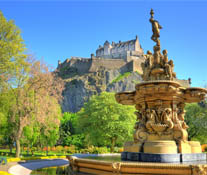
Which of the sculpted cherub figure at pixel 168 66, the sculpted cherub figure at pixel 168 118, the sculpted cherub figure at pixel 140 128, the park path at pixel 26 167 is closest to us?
the sculpted cherub figure at pixel 168 118

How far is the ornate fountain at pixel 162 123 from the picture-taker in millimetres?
9702

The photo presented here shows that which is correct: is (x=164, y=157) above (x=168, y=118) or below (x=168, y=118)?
below

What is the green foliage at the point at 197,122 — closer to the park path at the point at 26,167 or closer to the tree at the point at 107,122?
the tree at the point at 107,122

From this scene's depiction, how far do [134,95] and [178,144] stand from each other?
3.35 m

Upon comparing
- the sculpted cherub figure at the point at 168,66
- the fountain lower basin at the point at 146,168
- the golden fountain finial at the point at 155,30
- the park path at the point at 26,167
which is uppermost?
the golden fountain finial at the point at 155,30

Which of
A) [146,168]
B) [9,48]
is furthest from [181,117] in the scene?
[9,48]

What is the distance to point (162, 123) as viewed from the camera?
1067 cm

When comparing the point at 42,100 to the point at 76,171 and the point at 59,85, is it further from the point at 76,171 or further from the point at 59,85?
the point at 76,171

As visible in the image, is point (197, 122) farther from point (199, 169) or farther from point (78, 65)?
point (78, 65)

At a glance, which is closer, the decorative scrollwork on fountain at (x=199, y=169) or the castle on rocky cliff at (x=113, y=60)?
the decorative scrollwork on fountain at (x=199, y=169)

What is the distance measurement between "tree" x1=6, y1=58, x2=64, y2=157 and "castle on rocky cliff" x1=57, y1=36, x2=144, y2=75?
242 feet

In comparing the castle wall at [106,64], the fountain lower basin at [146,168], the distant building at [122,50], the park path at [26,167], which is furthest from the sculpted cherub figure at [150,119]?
the distant building at [122,50]

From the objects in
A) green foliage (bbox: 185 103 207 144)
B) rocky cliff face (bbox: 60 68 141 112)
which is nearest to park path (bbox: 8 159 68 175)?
green foliage (bbox: 185 103 207 144)

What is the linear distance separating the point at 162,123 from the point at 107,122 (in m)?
20.0
